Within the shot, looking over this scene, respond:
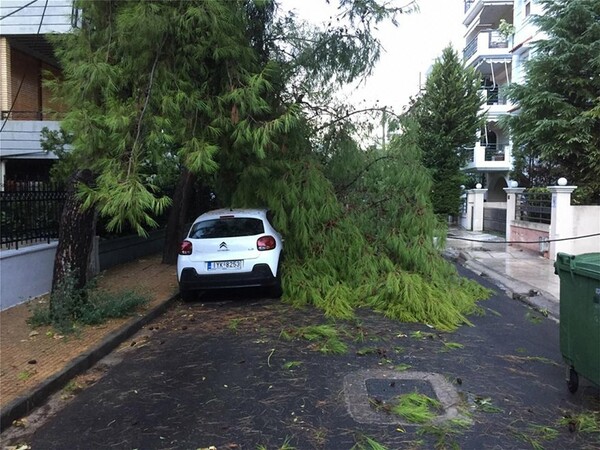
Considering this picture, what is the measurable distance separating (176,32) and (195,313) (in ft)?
13.8

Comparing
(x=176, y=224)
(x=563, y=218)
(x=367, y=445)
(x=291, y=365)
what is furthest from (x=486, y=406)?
(x=563, y=218)

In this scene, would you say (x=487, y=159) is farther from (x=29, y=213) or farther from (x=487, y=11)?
(x=29, y=213)

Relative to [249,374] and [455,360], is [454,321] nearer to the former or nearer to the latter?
[455,360]

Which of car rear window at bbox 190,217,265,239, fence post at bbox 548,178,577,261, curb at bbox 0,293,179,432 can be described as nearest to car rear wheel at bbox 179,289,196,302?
car rear window at bbox 190,217,265,239

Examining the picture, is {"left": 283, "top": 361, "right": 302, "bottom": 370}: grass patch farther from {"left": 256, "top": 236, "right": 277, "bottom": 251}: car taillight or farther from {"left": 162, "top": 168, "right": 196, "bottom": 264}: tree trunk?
{"left": 162, "top": 168, "right": 196, "bottom": 264}: tree trunk

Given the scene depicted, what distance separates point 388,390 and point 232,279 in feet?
13.9

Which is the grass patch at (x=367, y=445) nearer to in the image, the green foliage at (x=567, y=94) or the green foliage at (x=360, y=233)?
the green foliage at (x=360, y=233)

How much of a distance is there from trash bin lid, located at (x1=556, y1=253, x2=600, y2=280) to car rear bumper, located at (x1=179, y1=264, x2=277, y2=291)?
471cm

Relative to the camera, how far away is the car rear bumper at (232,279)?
28.5 feet

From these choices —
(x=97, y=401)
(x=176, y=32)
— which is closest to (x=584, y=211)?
(x=176, y=32)

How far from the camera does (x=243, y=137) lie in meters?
7.28

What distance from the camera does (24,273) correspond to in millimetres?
8289

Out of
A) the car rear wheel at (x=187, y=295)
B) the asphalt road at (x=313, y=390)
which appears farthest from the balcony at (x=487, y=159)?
the asphalt road at (x=313, y=390)

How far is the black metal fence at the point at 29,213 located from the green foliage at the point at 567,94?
1364 centimetres
